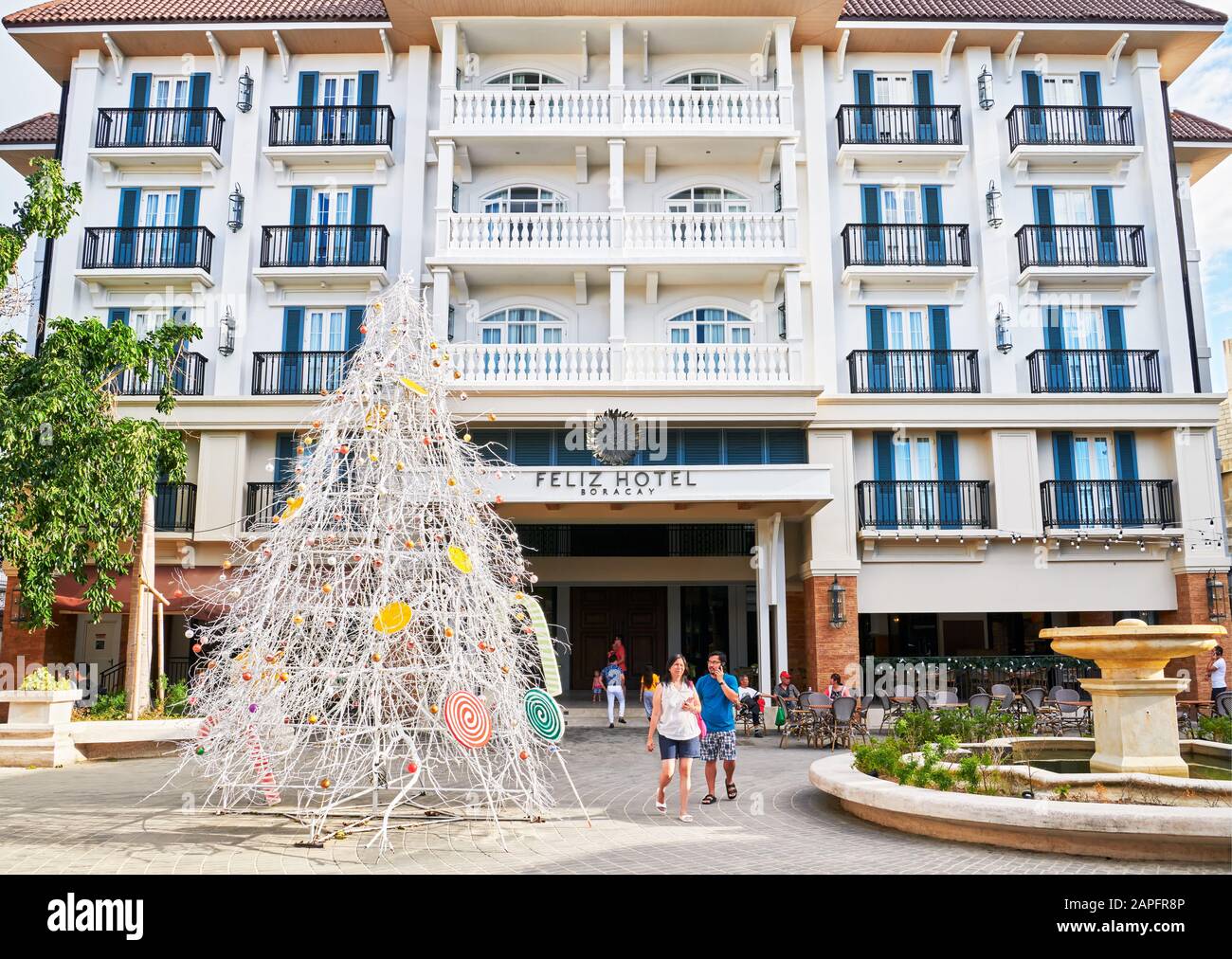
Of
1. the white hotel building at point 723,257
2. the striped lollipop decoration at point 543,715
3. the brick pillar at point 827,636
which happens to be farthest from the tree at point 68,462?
the brick pillar at point 827,636

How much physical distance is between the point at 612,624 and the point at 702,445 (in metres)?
6.10

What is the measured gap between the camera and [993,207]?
71.8ft

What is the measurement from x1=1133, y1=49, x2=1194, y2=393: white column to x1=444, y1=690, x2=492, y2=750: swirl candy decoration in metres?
20.2

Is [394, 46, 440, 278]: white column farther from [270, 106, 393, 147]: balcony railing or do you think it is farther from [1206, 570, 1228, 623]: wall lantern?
[1206, 570, 1228, 623]: wall lantern

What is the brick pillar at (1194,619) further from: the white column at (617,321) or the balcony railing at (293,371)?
the balcony railing at (293,371)

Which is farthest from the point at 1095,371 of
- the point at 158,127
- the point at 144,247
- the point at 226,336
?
the point at 158,127

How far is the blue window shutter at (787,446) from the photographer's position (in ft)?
67.4

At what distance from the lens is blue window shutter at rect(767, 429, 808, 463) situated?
2053 cm

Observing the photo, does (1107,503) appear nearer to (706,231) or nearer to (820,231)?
(820,231)

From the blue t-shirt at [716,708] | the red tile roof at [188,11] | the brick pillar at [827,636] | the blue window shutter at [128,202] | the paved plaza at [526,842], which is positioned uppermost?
the red tile roof at [188,11]

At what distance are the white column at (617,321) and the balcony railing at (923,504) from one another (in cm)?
610

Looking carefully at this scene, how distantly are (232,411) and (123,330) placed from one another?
212 inches

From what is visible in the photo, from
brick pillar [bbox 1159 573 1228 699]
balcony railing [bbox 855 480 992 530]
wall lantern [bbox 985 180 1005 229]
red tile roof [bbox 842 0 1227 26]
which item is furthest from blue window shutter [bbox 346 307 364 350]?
brick pillar [bbox 1159 573 1228 699]
